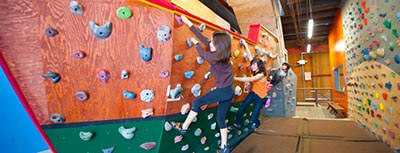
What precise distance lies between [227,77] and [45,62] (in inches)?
64.0

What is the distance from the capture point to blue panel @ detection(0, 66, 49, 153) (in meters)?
1.83

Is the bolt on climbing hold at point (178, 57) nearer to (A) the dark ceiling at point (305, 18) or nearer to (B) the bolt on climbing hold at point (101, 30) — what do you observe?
(B) the bolt on climbing hold at point (101, 30)

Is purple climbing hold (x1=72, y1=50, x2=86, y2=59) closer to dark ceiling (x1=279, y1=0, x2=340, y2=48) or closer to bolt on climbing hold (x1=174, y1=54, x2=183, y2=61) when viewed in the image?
bolt on climbing hold (x1=174, y1=54, x2=183, y2=61)

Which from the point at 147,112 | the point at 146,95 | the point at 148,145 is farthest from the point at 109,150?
the point at 146,95

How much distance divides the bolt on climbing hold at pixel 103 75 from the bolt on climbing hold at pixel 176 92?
0.58 meters

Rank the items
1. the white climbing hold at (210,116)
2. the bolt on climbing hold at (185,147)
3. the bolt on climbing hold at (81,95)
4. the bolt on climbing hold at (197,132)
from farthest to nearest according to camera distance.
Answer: the white climbing hold at (210,116) → the bolt on climbing hold at (197,132) → the bolt on climbing hold at (185,147) → the bolt on climbing hold at (81,95)

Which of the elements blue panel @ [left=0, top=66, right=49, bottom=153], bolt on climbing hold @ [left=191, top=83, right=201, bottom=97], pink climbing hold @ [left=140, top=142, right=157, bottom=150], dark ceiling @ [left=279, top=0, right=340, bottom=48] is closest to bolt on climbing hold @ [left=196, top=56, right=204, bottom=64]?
bolt on climbing hold @ [left=191, top=83, right=201, bottom=97]

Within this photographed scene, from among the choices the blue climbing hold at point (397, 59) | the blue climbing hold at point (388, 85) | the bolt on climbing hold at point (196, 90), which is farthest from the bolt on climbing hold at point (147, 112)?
the blue climbing hold at point (388, 85)

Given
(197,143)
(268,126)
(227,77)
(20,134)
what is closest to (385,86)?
(268,126)

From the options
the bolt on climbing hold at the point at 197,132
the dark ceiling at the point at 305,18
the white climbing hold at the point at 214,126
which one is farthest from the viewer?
the dark ceiling at the point at 305,18

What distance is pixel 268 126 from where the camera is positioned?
4.73 meters

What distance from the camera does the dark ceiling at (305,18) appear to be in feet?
24.7

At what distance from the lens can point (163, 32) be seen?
184 cm

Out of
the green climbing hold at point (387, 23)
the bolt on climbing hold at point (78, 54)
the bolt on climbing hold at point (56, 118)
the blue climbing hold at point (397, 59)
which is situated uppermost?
the green climbing hold at point (387, 23)
